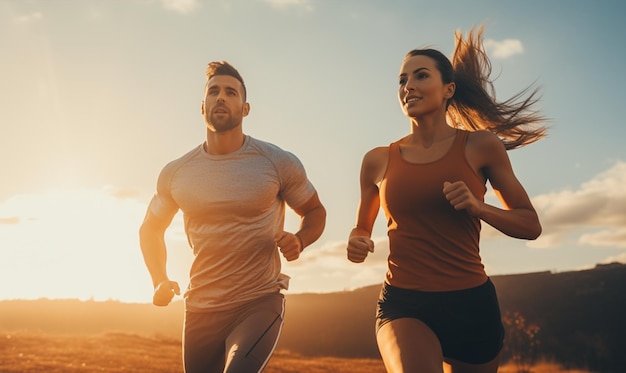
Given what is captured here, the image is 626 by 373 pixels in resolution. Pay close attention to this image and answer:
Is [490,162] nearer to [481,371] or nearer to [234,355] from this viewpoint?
[481,371]

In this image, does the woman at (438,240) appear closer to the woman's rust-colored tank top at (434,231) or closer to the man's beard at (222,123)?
the woman's rust-colored tank top at (434,231)

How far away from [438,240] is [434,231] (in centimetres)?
6

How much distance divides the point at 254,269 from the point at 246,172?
2.68ft

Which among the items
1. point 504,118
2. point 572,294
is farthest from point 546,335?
point 504,118

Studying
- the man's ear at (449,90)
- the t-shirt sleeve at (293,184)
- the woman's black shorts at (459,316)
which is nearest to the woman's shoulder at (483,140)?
the man's ear at (449,90)

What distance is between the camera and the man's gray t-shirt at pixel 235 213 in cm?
486

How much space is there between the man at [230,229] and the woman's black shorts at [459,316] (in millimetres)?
1022

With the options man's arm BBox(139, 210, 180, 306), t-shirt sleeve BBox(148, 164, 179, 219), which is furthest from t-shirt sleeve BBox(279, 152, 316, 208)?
man's arm BBox(139, 210, 180, 306)

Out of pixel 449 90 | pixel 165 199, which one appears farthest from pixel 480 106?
pixel 165 199

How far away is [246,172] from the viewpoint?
5.15m

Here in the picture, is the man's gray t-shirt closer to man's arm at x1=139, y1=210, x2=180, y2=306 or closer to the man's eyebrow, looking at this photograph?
man's arm at x1=139, y1=210, x2=180, y2=306

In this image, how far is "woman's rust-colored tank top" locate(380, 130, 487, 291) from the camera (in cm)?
392

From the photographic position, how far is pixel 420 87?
427 cm

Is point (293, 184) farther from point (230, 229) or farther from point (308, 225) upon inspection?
point (230, 229)
